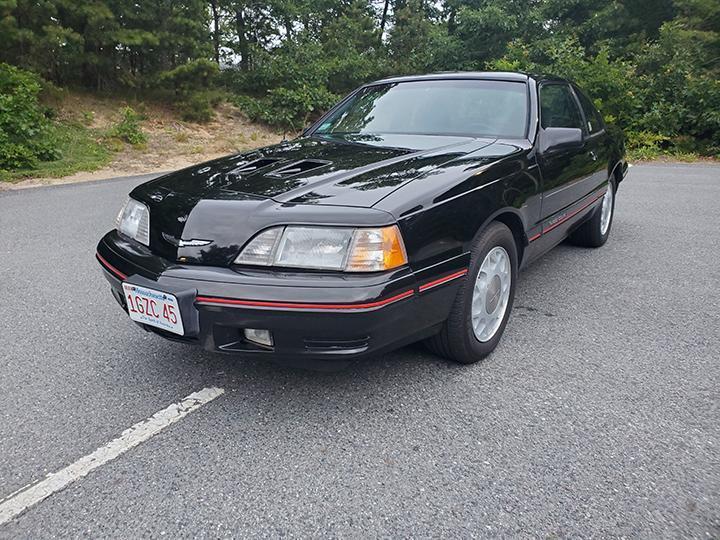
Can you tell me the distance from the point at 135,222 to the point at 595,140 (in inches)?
132

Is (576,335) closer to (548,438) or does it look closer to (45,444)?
(548,438)

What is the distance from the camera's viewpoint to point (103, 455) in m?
2.03

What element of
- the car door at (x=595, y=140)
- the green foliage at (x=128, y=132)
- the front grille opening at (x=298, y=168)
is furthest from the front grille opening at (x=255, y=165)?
the green foliage at (x=128, y=132)

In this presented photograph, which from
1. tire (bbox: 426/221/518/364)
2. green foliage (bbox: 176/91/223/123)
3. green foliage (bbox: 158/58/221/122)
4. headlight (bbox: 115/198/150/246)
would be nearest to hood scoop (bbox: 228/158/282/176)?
headlight (bbox: 115/198/150/246)

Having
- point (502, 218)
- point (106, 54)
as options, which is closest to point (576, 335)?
point (502, 218)

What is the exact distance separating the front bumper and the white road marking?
336 mm

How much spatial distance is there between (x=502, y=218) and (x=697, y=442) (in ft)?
4.14

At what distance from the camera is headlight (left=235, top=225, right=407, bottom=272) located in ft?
6.61

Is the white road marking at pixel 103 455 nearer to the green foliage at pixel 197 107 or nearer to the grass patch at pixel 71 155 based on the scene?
the grass patch at pixel 71 155

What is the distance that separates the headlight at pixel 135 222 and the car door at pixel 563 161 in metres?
2.09

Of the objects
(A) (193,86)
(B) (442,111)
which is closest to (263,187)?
(B) (442,111)

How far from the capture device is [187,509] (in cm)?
176

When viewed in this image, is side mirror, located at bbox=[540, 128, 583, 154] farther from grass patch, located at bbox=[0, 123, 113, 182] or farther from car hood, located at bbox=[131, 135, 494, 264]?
grass patch, located at bbox=[0, 123, 113, 182]

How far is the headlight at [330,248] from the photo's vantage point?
6.61ft
